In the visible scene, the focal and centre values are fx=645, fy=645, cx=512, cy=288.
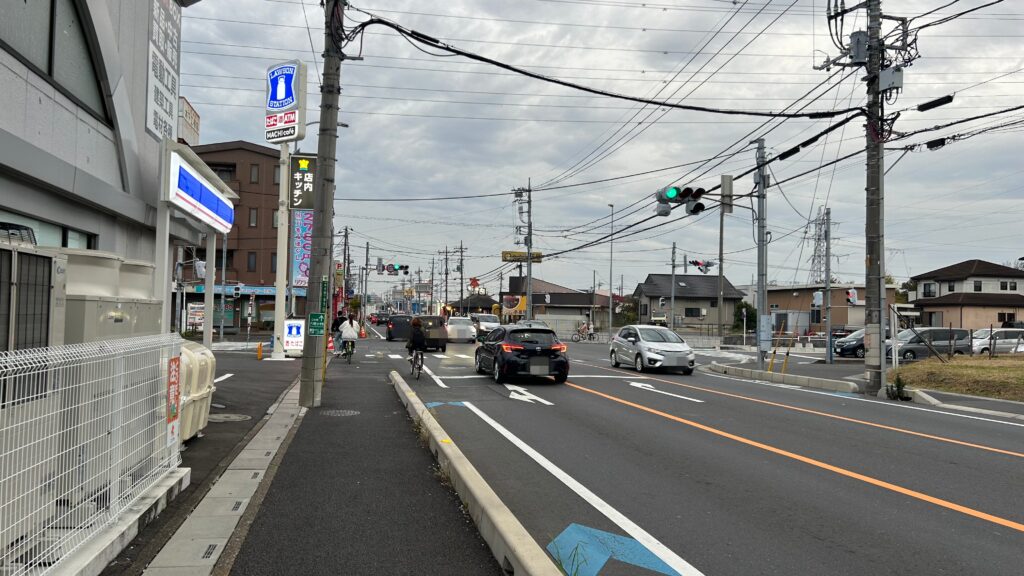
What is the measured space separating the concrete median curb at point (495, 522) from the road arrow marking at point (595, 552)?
0.21 meters

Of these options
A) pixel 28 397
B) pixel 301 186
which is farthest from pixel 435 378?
pixel 28 397

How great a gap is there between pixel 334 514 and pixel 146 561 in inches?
59.5

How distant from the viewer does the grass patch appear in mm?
15062

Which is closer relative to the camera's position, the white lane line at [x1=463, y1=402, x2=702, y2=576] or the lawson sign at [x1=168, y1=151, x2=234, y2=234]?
the white lane line at [x1=463, y1=402, x2=702, y2=576]

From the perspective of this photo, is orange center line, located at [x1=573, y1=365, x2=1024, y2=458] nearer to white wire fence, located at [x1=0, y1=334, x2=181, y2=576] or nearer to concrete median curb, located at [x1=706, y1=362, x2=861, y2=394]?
concrete median curb, located at [x1=706, y1=362, x2=861, y2=394]

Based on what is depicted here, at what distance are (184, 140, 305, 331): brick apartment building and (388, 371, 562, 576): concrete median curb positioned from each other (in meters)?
47.8

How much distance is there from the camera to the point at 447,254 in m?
88.4

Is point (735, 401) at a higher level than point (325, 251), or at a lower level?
lower

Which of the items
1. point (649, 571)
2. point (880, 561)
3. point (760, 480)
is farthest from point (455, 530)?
point (760, 480)

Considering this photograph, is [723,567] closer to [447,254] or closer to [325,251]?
[325,251]

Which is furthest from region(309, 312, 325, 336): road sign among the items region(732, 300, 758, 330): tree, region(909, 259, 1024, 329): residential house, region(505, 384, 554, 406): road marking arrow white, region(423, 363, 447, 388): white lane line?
Answer: region(732, 300, 758, 330): tree

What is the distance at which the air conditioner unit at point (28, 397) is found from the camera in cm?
330

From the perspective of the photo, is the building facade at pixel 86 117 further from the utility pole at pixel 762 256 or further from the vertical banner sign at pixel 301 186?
the utility pole at pixel 762 256

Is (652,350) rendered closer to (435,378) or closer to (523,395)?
(435,378)
